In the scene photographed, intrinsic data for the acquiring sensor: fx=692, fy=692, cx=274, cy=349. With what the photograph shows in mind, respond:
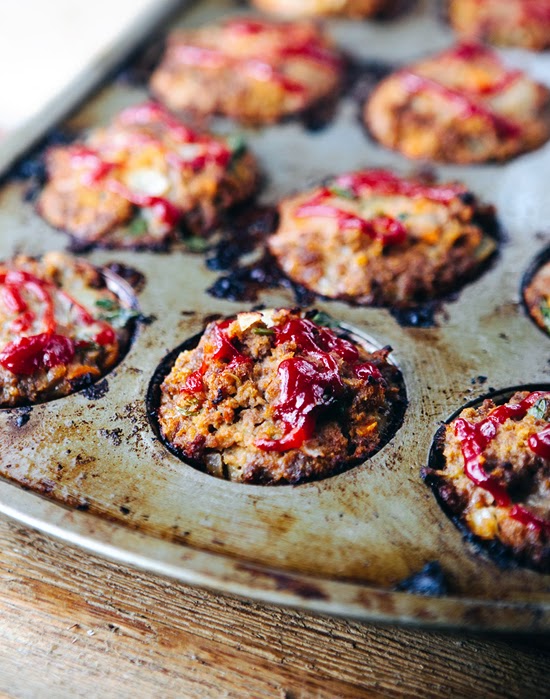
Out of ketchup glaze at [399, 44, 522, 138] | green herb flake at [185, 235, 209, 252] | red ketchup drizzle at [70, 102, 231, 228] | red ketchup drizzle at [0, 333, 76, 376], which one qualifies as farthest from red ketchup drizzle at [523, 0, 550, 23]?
red ketchup drizzle at [0, 333, 76, 376]

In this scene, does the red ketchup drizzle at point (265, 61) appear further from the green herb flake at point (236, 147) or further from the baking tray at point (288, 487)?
the baking tray at point (288, 487)

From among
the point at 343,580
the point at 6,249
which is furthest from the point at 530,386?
the point at 6,249

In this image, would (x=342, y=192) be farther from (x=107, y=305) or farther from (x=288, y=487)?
(x=288, y=487)

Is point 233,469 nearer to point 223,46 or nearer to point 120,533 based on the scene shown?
point 120,533

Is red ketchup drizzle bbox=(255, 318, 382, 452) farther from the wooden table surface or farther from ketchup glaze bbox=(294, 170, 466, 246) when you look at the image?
ketchup glaze bbox=(294, 170, 466, 246)

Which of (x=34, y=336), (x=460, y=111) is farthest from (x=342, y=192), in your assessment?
(x=34, y=336)
